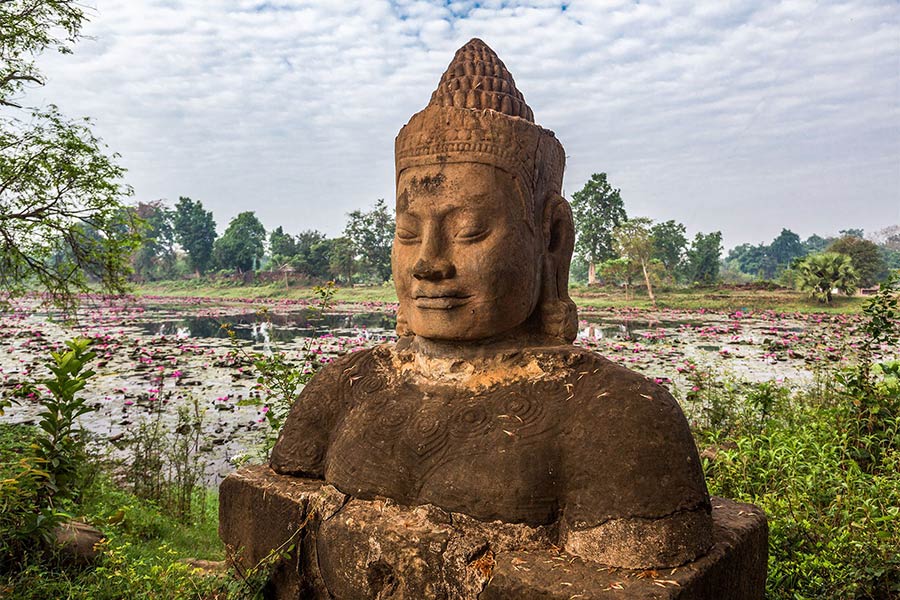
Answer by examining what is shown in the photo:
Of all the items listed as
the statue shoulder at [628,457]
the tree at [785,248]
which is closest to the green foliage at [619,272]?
the statue shoulder at [628,457]

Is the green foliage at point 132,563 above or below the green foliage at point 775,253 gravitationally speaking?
below

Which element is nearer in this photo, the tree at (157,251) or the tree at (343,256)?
the tree at (343,256)

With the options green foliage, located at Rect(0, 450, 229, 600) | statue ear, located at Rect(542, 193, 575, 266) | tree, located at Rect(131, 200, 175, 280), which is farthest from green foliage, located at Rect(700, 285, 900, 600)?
tree, located at Rect(131, 200, 175, 280)

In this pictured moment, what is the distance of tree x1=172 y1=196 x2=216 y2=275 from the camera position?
38.4m

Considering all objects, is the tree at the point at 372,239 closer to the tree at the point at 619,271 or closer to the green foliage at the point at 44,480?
the tree at the point at 619,271

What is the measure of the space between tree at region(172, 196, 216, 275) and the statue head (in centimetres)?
3944

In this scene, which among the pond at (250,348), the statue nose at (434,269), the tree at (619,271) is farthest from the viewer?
the tree at (619,271)

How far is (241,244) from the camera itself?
122 feet

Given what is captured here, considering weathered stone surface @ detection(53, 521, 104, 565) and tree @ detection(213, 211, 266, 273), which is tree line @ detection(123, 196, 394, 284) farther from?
weathered stone surface @ detection(53, 521, 104, 565)

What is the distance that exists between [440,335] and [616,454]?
86 cm

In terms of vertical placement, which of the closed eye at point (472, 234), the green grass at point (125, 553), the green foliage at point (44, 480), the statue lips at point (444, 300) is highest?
the closed eye at point (472, 234)

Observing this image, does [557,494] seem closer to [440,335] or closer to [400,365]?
[440,335]

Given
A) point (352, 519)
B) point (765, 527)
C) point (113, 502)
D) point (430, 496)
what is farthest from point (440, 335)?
point (113, 502)

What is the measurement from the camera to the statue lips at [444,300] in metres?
2.44
